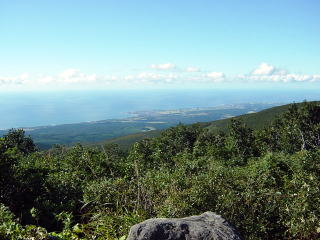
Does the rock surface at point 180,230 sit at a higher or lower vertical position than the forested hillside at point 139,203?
higher

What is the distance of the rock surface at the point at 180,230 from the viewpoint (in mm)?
5844

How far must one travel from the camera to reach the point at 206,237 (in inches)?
240

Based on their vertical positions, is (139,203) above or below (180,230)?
below

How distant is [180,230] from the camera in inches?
240

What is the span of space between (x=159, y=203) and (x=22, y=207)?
6.42 m

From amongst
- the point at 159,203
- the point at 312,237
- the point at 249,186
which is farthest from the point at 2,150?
the point at 312,237

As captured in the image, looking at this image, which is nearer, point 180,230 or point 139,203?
point 180,230

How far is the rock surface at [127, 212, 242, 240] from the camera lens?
5844 mm

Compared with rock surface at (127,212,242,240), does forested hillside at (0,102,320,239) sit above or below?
below

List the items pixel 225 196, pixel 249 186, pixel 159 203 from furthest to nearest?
pixel 249 186
pixel 225 196
pixel 159 203

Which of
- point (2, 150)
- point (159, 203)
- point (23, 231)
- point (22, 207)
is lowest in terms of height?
point (22, 207)

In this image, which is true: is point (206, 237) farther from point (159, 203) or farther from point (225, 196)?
point (225, 196)

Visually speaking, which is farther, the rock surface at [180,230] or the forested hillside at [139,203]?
the forested hillside at [139,203]

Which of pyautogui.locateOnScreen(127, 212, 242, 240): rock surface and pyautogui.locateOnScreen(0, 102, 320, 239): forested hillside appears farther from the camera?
pyautogui.locateOnScreen(0, 102, 320, 239): forested hillside
